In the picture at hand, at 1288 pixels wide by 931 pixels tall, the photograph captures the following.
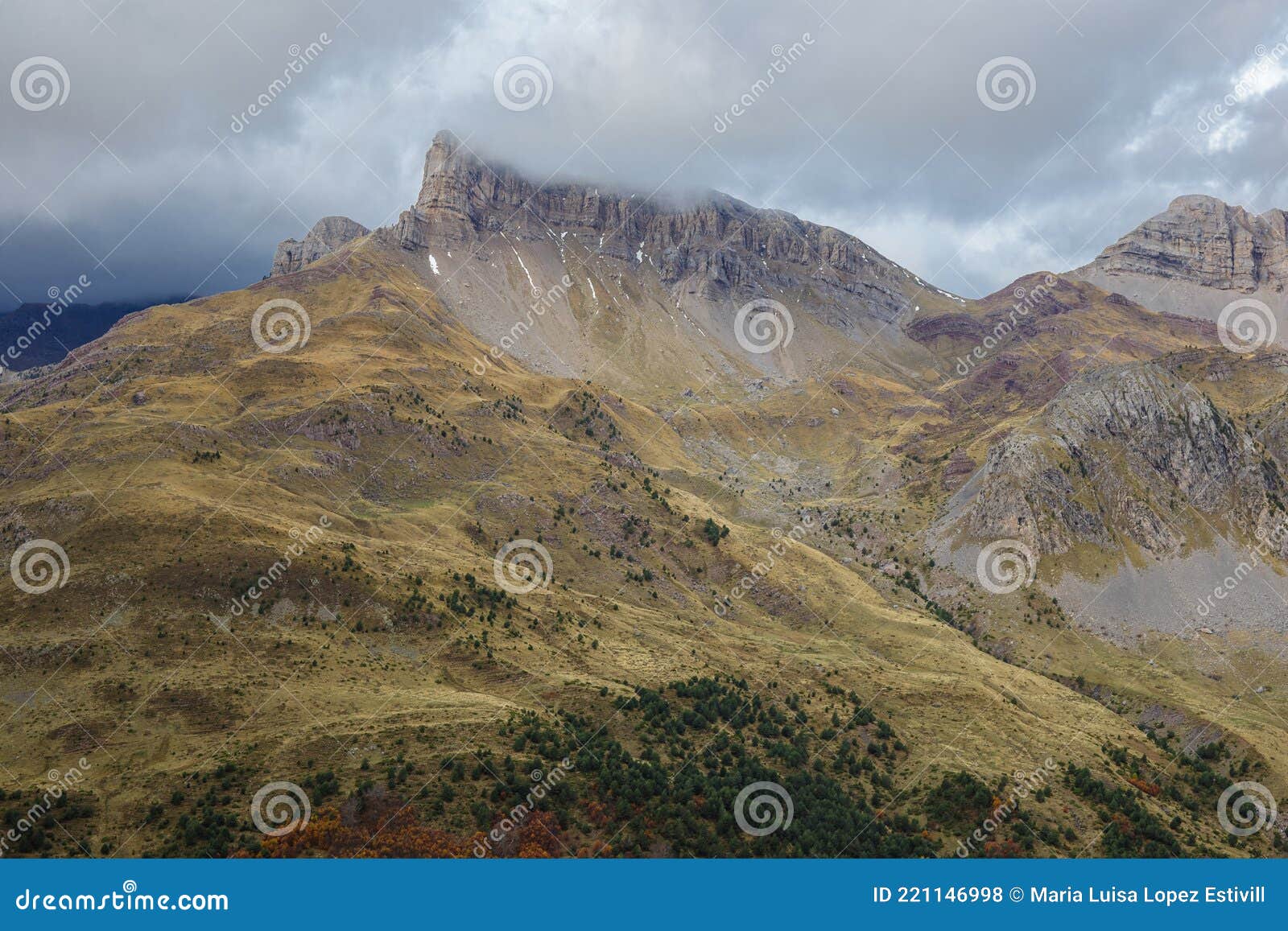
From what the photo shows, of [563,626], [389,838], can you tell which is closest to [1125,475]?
[563,626]

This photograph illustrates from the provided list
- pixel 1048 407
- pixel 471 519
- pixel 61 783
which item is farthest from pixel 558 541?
pixel 1048 407

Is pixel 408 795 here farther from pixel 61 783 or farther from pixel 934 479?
pixel 934 479

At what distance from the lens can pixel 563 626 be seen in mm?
89188

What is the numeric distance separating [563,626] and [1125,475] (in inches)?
4977

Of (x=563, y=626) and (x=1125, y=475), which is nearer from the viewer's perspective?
(x=563, y=626)

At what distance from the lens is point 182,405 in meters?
124

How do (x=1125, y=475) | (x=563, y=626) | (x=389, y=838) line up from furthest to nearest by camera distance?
1. (x=1125, y=475)
2. (x=563, y=626)
3. (x=389, y=838)

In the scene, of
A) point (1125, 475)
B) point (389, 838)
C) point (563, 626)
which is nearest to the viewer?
point (389, 838)

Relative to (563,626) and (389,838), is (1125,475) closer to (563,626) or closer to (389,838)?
(563,626)

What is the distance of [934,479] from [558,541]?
104m

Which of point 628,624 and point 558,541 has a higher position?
point 558,541

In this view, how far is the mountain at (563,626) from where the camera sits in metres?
54.9

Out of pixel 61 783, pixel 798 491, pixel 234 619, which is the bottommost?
pixel 61 783

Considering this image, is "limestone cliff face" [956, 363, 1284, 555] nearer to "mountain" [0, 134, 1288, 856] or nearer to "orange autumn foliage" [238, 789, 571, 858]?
"mountain" [0, 134, 1288, 856]
